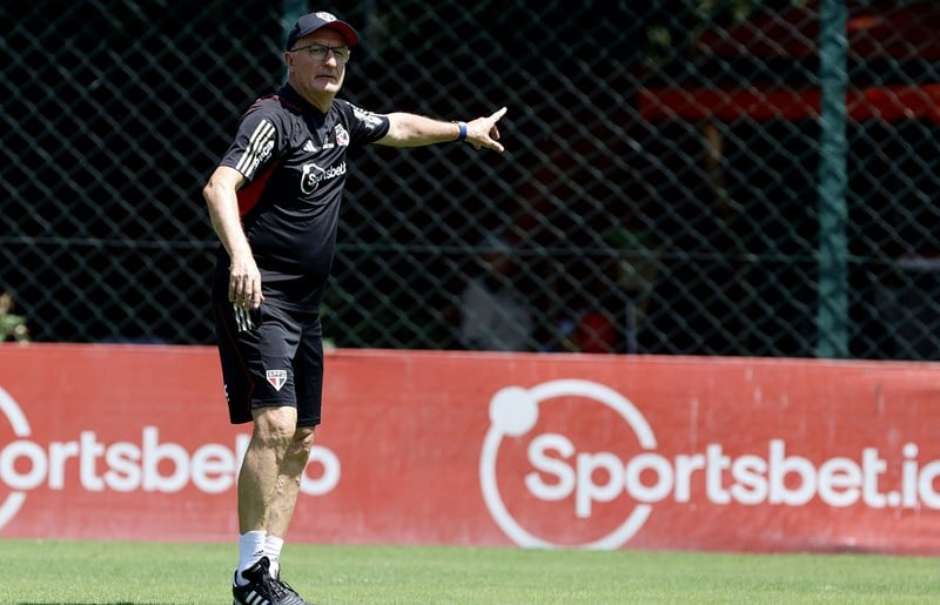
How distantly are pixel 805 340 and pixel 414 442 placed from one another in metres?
2.29

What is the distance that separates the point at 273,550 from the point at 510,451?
2.37 meters

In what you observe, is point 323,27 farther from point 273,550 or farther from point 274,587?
point 274,587

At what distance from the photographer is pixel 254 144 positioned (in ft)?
18.7

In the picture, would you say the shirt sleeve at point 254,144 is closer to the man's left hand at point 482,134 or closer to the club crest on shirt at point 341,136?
the club crest on shirt at point 341,136

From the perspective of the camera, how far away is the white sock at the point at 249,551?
18.8 ft

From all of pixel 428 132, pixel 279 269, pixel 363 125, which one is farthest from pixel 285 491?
pixel 428 132

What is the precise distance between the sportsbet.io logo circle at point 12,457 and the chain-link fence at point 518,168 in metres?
1.27

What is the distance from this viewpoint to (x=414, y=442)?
321 inches

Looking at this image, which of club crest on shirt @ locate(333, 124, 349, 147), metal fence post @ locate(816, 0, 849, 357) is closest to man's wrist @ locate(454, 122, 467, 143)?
club crest on shirt @ locate(333, 124, 349, 147)

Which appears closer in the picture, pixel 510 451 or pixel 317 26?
pixel 317 26

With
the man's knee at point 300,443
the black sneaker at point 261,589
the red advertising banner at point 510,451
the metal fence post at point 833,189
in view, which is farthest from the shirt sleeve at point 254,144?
the metal fence post at point 833,189

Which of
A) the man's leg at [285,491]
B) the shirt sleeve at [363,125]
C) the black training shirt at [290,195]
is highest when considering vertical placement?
the shirt sleeve at [363,125]

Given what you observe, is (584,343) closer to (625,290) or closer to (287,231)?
(625,290)

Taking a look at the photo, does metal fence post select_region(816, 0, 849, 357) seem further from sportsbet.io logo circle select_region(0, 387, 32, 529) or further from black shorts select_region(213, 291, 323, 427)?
sportsbet.io logo circle select_region(0, 387, 32, 529)
